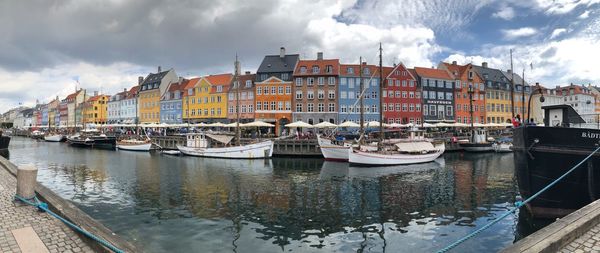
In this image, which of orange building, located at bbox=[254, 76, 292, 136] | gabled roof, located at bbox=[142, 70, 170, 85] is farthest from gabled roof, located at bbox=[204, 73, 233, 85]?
gabled roof, located at bbox=[142, 70, 170, 85]

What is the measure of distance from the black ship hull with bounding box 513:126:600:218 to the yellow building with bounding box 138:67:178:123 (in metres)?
80.1

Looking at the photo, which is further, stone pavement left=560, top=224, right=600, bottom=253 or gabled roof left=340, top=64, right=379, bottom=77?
gabled roof left=340, top=64, right=379, bottom=77

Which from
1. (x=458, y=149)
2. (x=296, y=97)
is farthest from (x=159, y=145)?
(x=458, y=149)

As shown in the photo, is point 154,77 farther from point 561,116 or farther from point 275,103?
point 561,116

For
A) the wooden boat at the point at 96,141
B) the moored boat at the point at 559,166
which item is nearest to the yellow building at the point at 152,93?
the wooden boat at the point at 96,141

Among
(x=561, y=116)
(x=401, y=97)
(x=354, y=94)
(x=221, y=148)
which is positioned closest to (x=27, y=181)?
(x=561, y=116)

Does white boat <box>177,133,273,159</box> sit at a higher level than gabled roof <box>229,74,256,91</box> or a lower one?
lower

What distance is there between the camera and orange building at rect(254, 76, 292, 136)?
61562 mm

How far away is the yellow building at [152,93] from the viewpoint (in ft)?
271

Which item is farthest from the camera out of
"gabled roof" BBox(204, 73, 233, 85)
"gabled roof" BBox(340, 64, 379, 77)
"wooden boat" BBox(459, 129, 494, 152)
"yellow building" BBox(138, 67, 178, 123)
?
"yellow building" BBox(138, 67, 178, 123)

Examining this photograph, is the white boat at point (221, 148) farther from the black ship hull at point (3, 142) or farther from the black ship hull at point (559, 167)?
the black ship hull at point (559, 167)

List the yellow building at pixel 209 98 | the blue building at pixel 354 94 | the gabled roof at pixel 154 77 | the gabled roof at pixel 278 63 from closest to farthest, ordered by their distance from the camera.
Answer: the blue building at pixel 354 94 → the gabled roof at pixel 278 63 → the yellow building at pixel 209 98 → the gabled roof at pixel 154 77

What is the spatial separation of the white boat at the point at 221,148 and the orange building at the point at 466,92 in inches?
1910

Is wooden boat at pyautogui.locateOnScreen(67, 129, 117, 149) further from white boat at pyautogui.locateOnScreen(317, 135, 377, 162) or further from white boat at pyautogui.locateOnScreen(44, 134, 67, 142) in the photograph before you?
white boat at pyautogui.locateOnScreen(317, 135, 377, 162)
